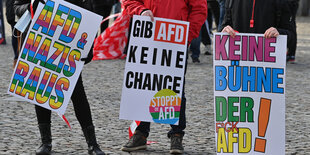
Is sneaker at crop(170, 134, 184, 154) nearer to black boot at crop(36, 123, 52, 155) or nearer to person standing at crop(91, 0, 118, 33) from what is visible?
black boot at crop(36, 123, 52, 155)

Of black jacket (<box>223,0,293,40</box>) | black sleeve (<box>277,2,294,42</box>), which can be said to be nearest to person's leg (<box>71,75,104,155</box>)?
black jacket (<box>223,0,293,40</box>)

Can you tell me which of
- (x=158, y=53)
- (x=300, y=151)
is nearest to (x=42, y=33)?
(x=158, y=53)

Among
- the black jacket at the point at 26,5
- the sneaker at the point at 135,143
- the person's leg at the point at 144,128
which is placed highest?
the black jacket at the point at 26,5

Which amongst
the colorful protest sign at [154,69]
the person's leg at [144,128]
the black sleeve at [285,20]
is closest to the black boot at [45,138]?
the colorful protest sign at [154,69]

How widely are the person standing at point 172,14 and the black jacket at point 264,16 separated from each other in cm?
42

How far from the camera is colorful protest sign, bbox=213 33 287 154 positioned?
4891mm

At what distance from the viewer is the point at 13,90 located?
5.11m

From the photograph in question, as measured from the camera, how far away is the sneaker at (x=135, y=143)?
5520 mm

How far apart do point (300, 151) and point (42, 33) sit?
2.28 metres

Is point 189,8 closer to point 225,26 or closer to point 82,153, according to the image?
point 225,26

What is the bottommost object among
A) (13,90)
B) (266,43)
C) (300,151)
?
(300,151)

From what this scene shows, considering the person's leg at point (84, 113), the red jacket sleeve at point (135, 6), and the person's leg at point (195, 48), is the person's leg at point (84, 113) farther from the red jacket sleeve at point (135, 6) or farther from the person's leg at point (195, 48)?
the person's leg at point (195, 48)

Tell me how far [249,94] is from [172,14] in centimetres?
90

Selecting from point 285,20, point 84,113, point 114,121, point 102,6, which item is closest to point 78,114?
point 84,113
